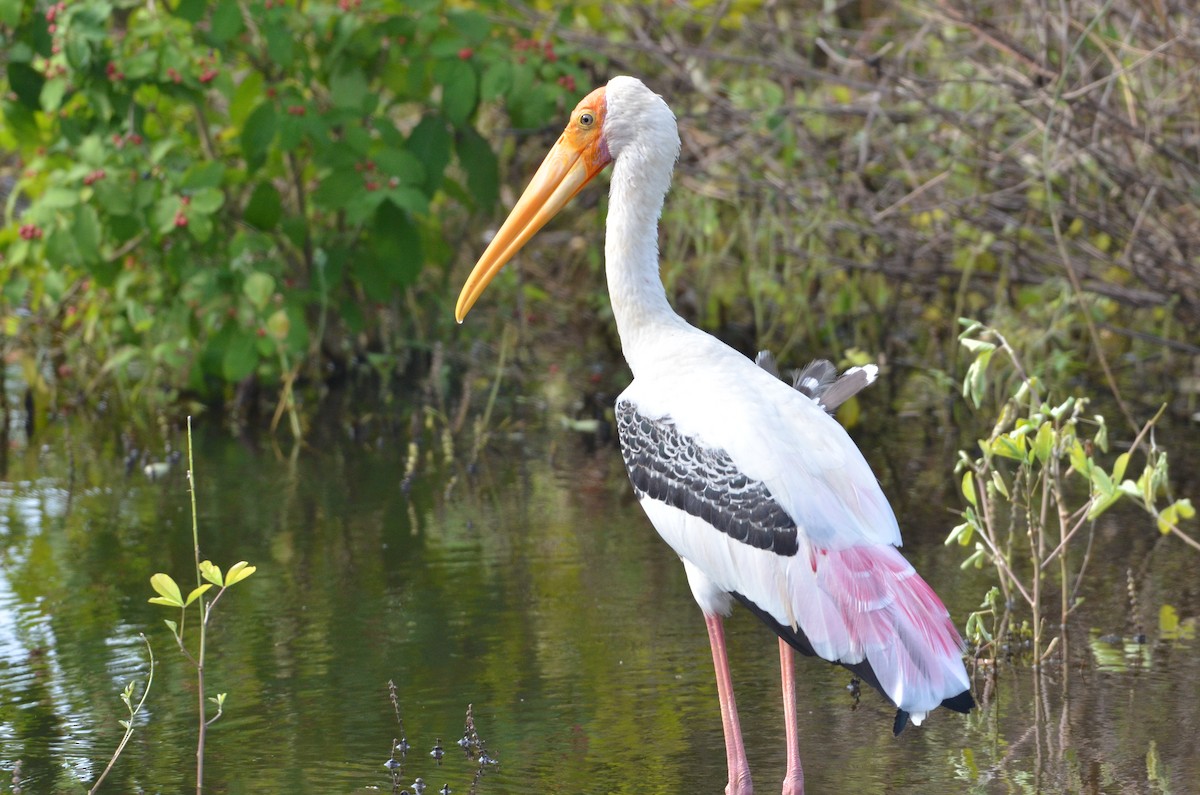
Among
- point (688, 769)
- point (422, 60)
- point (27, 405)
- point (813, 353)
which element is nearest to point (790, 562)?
point (688, 769)

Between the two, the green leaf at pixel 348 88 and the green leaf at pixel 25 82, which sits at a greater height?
the green leaf at pixel 25 82

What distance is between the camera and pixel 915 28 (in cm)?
903

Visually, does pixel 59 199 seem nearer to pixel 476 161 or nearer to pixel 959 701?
pixel 476 161

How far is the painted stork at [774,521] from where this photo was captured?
146 inches

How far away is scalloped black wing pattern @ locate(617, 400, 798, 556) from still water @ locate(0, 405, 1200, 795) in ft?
2.10

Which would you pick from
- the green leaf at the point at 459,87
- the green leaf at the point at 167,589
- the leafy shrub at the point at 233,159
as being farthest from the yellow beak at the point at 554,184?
the green leaf at the point at 459,87

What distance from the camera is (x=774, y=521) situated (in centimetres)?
383

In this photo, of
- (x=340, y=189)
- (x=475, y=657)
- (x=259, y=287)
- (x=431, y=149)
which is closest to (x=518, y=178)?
(x=431, y=149)

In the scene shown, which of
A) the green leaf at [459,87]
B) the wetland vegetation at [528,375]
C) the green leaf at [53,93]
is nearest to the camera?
the wetland vegetation at [528,375]

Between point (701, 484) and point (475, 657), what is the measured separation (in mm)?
1360

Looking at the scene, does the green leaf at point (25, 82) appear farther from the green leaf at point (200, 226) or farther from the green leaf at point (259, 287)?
the green leaf at point (259, 287)

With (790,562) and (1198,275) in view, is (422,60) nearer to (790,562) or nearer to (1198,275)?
(1198,275)

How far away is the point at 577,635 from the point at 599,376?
4.17m

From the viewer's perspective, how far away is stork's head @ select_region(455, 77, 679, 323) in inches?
180
